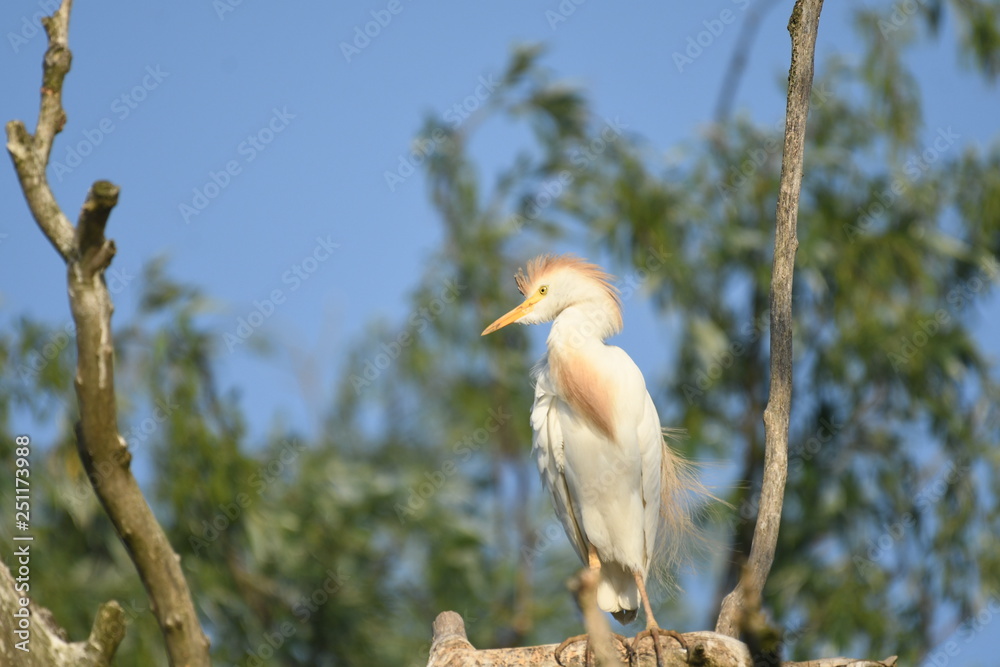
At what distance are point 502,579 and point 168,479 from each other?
2.03 meters

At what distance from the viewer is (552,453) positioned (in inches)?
129

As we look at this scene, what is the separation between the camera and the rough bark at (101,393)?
1.65 m

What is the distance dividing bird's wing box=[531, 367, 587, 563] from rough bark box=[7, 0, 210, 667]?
5.37 ft

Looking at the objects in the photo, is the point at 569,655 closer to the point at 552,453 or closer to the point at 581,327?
the point at 552,453

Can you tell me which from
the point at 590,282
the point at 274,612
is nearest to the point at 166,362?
the point at 274,612

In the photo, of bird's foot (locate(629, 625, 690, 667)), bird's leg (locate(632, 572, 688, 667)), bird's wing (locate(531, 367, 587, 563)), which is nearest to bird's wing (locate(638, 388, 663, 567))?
bird's wing (locate(531, 367, 587, 563))

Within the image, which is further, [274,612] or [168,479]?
[274,612]

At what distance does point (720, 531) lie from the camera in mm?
5480

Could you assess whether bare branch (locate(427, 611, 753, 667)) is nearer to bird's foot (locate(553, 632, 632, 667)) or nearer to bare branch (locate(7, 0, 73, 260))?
bird's foot (locate(553, 632, 632, 667))

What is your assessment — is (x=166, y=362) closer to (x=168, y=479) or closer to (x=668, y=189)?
(x=168, y=479)

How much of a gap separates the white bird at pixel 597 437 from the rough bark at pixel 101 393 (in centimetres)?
161

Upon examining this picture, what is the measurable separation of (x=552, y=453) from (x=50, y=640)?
5.61 ft

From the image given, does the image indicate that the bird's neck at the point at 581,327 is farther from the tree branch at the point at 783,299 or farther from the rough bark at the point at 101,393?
the rough bark at the point at 101,393

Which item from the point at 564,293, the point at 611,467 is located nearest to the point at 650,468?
the point at 611,467
